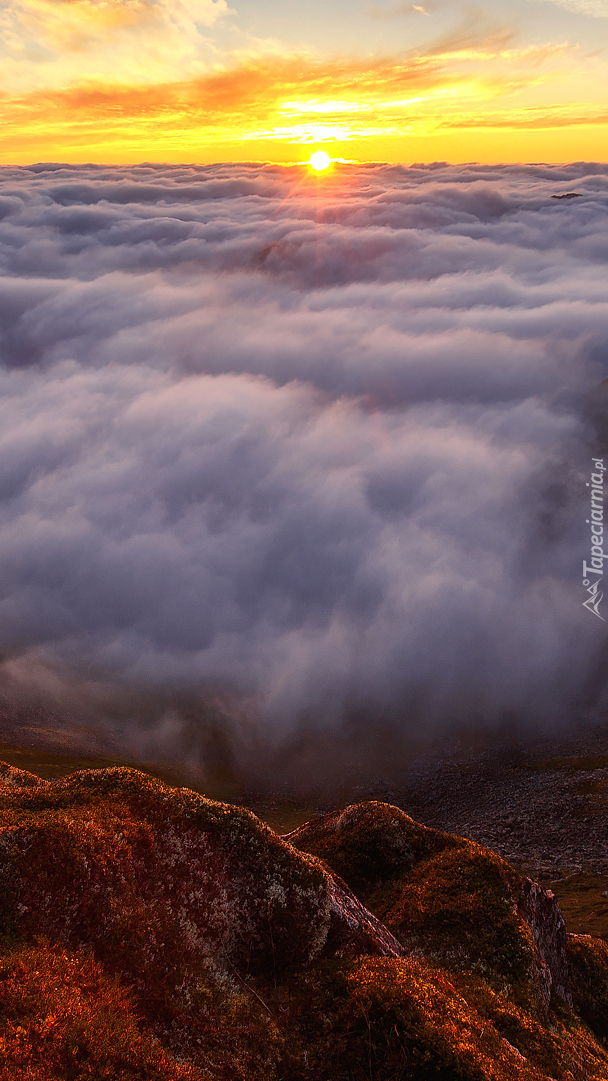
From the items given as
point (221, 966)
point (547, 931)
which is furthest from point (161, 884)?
point (547, 931)

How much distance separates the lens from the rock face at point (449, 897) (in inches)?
947

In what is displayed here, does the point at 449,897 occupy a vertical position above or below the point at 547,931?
above

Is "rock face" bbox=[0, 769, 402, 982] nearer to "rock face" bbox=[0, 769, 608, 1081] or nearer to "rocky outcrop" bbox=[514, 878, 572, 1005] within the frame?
"rock face" bbox=[0, 769, 608, 1081]

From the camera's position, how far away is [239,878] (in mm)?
20109

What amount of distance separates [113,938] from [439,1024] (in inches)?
345

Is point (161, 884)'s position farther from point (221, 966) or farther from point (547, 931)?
point (547, 931)

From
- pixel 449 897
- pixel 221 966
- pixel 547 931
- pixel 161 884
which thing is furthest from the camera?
pixel 547 931

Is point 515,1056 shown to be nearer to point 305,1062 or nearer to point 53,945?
point 305,1062

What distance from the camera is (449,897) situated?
26484 millimetres

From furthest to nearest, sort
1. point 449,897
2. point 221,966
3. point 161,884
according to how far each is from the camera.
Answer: point 449,897, point 161,884, point 221,966

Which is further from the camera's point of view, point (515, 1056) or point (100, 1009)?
point (515, 1056)

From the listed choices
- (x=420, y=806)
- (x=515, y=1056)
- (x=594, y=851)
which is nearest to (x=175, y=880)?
(x=515, y=1056)

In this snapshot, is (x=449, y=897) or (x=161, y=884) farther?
(x=449, y=897)

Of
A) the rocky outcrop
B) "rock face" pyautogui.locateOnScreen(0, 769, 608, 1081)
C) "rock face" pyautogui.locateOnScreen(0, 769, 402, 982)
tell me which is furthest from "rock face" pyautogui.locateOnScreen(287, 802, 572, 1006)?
"rock face" pyautogui.locateOnScreen(0, 769, 402, 982)
